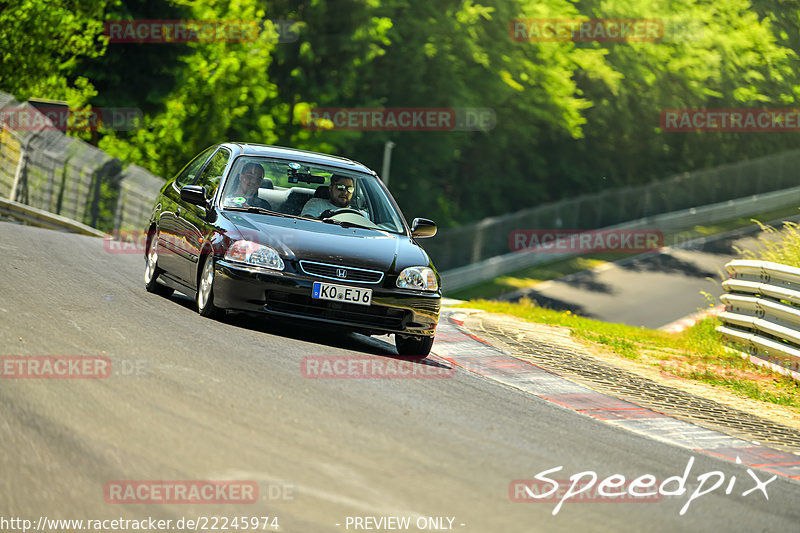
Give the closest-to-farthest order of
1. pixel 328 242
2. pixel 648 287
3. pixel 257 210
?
pixel 328 242 → pixel 257 210 → pixel 648 287

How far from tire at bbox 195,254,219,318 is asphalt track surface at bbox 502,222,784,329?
905 inches

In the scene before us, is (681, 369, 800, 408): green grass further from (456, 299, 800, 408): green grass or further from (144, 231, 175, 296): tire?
(144, 231, 175, 296): tire

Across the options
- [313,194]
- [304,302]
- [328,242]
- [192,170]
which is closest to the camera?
[304,302]

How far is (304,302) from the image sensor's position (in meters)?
9.23

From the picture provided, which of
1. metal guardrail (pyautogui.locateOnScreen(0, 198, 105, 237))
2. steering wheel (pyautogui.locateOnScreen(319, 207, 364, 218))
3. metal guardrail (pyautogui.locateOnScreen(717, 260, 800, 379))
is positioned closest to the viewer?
steering wheel (pyautogui.locateOnScreen(319, 207, 364, 218))

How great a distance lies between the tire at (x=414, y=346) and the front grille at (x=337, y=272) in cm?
80

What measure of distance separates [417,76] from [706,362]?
103 ft

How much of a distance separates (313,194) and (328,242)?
44.8 inches

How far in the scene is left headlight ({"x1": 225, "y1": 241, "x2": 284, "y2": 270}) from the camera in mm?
9258

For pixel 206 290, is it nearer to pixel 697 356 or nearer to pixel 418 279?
pixel 418 279

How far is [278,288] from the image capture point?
30.1 ft
